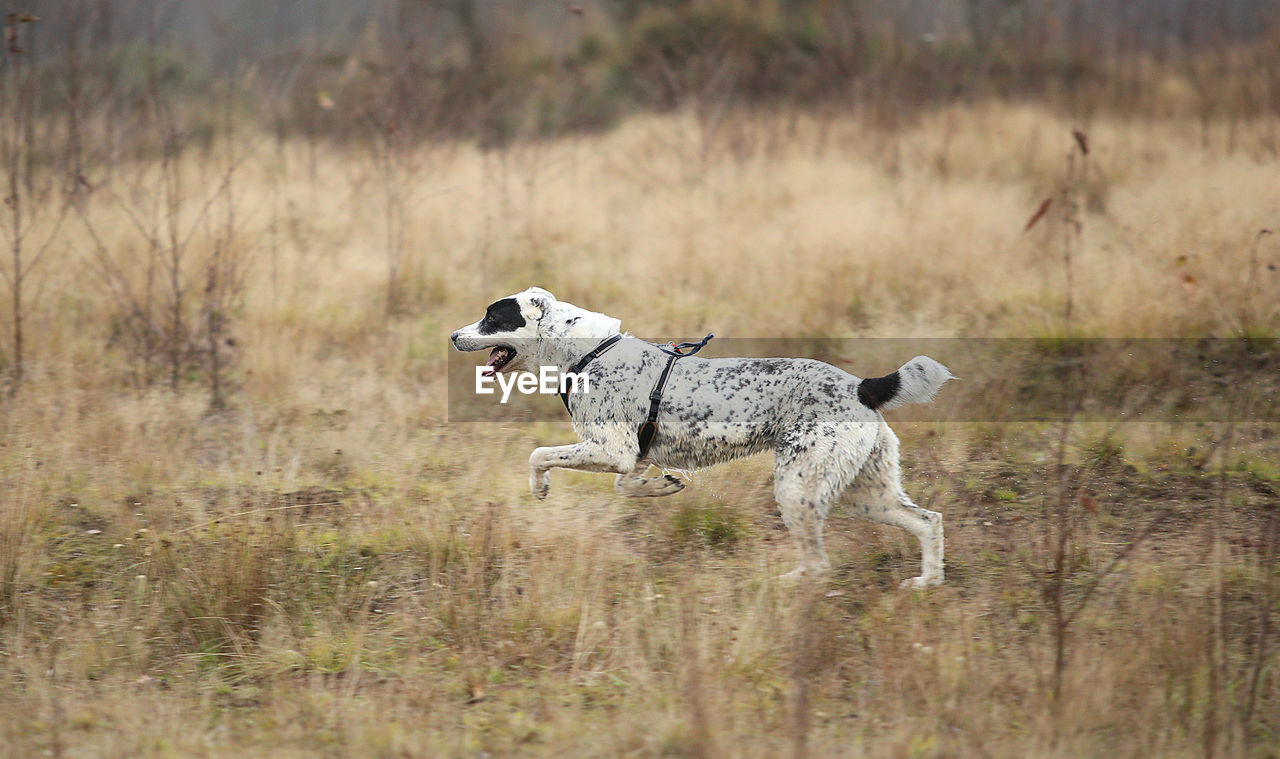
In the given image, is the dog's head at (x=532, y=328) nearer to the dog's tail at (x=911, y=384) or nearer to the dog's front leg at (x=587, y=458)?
the dog's front leg at (x=587, y=458)

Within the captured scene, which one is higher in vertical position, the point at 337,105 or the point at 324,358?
the point at 337,105

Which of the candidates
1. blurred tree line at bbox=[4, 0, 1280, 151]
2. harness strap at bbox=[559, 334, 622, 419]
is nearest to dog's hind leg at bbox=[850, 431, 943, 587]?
harness strap at bbox=[559, 334, 622, 419]

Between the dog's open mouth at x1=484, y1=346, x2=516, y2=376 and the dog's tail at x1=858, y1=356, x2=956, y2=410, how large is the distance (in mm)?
1636

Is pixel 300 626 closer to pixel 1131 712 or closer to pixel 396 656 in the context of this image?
pixel 396 656

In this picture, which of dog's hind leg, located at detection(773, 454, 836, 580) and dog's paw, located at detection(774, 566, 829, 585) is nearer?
dog's hind leg, located at detection(773, 454, 836, 580)

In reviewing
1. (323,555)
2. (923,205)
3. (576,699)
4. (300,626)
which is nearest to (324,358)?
(323,555)

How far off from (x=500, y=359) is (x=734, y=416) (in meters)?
1.15

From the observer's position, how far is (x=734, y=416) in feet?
14.3

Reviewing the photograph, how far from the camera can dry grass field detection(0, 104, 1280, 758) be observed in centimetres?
354

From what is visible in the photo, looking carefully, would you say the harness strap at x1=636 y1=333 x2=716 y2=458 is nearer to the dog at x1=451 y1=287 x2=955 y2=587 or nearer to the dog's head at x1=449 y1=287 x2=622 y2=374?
the dog at x1=451 y1=287 x2=955 y2=587

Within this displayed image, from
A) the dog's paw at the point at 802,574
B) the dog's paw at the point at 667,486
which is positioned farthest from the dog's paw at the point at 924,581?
the dog's paw at the point at 667,486

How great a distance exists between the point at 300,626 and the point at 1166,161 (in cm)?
1014

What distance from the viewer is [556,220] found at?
10.1 metres

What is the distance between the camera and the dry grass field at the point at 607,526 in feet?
11.6
